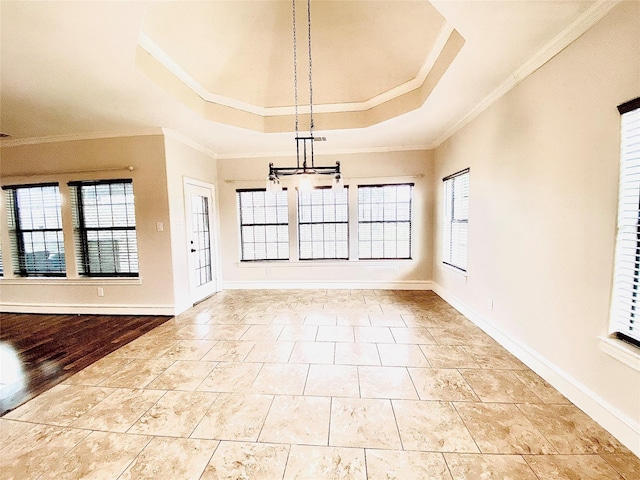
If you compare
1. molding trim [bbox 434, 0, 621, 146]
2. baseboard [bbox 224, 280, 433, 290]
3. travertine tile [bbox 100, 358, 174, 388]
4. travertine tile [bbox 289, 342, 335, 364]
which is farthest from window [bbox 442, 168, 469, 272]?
travertine tile [bbox 100, 358, 174, 388]

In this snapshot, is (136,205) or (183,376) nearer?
(183,376)

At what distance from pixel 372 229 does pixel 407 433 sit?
152 inches

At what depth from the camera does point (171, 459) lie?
1.55 m

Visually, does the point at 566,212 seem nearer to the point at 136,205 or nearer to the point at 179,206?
the point at 179,206

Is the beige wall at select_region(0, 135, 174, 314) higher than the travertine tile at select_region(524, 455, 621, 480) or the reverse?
higher

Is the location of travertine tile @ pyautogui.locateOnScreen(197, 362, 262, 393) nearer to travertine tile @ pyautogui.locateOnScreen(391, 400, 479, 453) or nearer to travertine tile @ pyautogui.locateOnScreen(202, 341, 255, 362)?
travertine tile @ pyautogui.locateOnScreen(202, 341, 255, 362)

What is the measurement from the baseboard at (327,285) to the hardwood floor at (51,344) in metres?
1.68

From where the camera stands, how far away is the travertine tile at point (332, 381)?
2.12 m

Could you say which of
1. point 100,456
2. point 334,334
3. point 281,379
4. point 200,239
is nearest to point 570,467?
point 281,379

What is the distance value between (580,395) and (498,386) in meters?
0.50

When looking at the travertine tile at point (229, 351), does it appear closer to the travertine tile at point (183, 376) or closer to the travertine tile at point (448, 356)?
the travertine tile at point (183, 376)

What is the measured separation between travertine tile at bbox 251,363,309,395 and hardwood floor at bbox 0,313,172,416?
185cm

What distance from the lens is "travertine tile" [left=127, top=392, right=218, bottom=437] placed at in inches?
69.5

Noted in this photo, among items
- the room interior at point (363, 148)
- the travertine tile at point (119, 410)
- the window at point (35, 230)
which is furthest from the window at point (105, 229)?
the travertine tile at point (119, 410)
